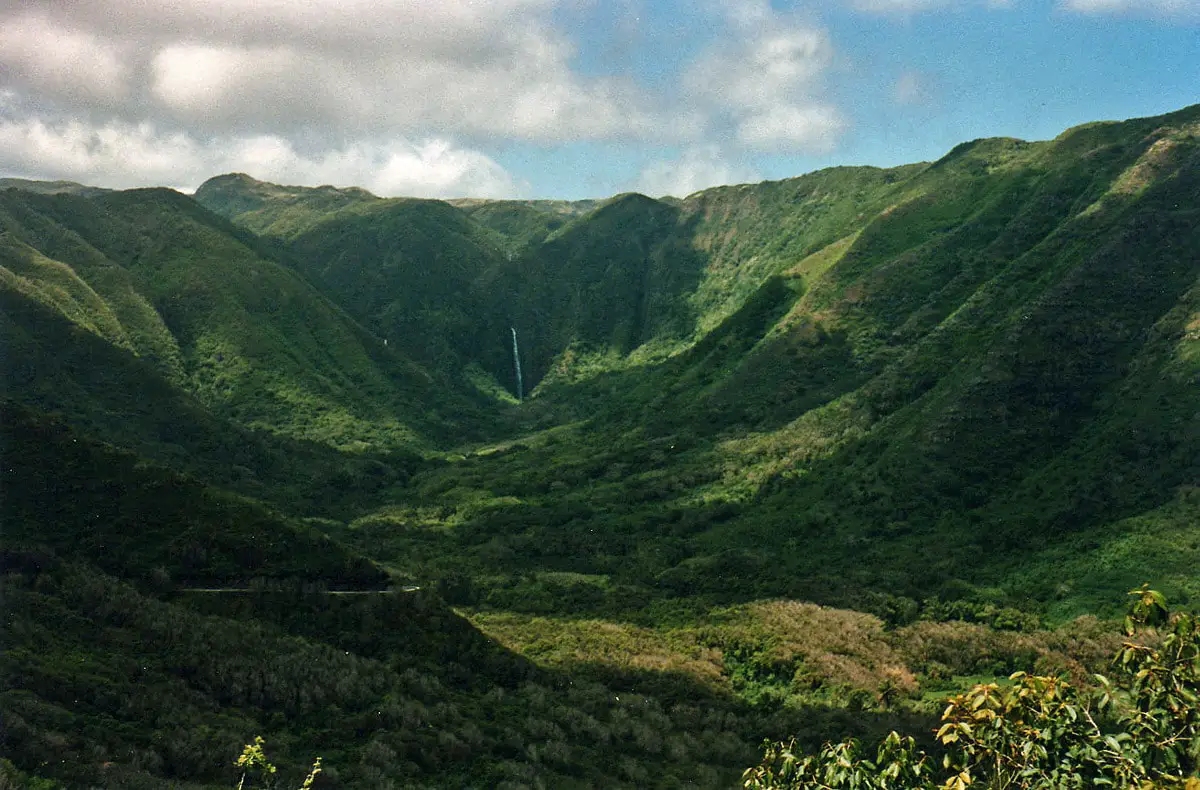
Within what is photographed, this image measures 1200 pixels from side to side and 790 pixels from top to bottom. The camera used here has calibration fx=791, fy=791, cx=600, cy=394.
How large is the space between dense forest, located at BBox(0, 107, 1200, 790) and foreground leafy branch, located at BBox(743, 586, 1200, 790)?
10cm

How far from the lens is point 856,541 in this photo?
68625 millimetres

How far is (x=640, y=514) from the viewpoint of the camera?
279ft

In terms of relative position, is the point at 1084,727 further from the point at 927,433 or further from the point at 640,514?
the point at 640,514

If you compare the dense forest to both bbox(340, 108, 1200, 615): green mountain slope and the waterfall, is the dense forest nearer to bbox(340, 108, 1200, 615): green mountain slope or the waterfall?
→ bbox(340, 108, 1200, 615): green mountain slope

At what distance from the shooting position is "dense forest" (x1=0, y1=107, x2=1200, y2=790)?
3016 cm

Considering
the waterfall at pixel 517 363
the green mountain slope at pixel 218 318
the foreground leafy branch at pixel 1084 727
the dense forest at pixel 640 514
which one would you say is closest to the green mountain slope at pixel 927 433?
the dense forest at pixel 640 514

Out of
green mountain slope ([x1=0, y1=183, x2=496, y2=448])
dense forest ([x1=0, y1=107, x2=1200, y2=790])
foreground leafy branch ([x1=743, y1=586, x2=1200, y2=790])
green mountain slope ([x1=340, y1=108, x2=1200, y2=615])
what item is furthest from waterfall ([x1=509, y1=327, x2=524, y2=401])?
foreground leafy branch ([x1=743, y1=586, x2=1200, y2=790])

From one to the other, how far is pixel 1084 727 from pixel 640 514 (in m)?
73.8

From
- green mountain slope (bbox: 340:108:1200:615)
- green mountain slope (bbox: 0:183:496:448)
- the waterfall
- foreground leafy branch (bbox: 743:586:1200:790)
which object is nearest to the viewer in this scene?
foreground leafy branch (bbox: 743:586:1200:790)

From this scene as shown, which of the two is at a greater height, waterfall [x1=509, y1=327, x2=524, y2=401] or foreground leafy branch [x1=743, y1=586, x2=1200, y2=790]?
→ waterfall [x1=509, y1=327, x2=524, y2=401]

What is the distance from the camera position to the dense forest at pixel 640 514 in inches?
1187

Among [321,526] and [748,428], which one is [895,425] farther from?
[321,526]

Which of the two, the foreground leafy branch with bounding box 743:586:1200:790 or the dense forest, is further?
the dense forest

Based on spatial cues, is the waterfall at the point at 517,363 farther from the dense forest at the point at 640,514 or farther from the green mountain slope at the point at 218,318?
the green mountain slope at the point at 218,318
